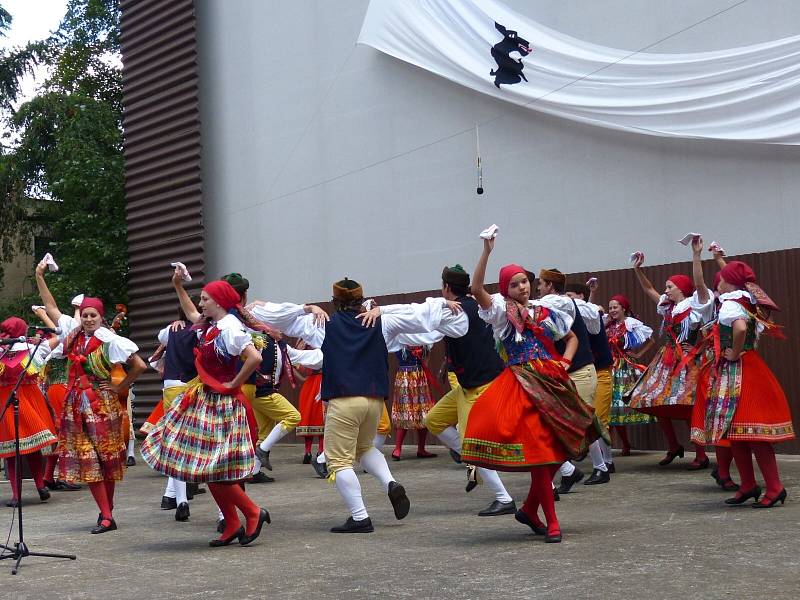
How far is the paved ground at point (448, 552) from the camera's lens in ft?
16.2

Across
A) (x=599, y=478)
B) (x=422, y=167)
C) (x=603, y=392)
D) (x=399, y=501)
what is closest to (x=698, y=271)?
(x=603, y=392)

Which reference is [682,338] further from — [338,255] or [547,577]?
[338,255]

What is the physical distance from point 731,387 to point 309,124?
9623 mm

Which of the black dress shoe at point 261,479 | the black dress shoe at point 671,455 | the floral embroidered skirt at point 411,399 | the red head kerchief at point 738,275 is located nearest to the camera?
the red head kerchief at point 738,275

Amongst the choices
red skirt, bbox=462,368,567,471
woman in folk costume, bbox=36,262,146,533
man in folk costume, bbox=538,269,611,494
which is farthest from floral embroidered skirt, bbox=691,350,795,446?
woman in folk costume, bbox=36,262,146,533

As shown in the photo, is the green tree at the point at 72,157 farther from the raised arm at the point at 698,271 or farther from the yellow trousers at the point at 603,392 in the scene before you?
the raised arm at the point at 698,271

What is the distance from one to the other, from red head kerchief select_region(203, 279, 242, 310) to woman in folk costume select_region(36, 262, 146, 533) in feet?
3.61

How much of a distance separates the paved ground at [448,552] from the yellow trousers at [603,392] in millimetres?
756

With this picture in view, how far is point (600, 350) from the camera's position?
9.34m

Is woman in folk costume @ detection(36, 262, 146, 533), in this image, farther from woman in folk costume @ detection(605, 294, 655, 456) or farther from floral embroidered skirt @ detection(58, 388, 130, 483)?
woman in folk costume @ detection(605, 294, 655, 456)

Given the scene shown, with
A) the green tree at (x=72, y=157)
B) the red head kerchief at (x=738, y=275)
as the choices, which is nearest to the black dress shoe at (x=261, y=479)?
the red head kerchief at (x=738, y=275)

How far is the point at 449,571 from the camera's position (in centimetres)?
537

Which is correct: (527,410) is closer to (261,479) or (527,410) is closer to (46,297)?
(46,297)

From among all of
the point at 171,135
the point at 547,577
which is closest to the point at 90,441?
the point at 547,577
